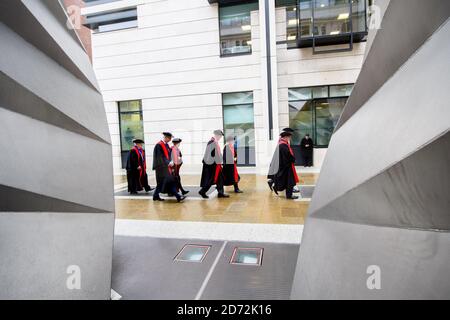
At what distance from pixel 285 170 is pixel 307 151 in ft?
19.8

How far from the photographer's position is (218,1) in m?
13.0

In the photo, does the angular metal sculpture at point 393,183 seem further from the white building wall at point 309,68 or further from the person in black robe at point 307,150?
the white building wall at point 309,68

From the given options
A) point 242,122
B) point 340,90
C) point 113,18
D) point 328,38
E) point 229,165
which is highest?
point 113,18

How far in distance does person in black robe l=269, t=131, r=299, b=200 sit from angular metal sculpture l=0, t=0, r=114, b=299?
5.03 m

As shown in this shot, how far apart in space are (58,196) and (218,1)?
13.5m

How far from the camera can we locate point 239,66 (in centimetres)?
1312

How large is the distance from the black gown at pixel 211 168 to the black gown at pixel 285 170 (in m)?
1.72

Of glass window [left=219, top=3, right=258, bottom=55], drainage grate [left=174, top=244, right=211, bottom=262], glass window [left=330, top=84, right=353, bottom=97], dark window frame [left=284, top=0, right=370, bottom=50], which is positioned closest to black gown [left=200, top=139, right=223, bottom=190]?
drainage grate [left=174, top=244, right=211, bottom=262]

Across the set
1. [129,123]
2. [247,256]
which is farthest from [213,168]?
[129,123]

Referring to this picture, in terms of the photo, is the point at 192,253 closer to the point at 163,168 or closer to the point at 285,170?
the point at 163,168

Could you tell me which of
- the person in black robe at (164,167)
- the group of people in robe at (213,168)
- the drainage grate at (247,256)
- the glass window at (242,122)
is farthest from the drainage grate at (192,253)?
the glass window at (242,122)

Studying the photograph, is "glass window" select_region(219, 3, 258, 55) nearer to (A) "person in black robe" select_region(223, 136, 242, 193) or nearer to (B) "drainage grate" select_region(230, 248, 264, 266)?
(A) "person in black robe" select_region(223, 136, 242, 193)

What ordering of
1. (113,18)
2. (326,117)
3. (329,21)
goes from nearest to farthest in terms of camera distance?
(329,21)
(326,117)
(113,18)
